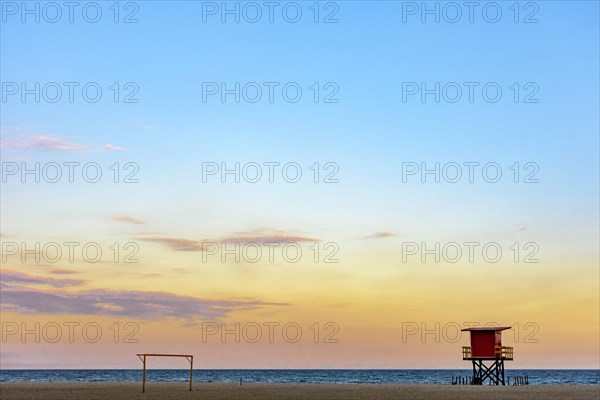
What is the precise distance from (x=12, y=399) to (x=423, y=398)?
28.0 m

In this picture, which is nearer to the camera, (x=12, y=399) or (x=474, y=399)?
(x=12, y=399)

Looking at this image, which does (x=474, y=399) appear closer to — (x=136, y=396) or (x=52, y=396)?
(x=136, y=396)

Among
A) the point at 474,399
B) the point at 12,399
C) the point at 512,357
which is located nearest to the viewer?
the point at 12,399

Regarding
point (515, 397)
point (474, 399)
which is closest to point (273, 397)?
point (474, 399)

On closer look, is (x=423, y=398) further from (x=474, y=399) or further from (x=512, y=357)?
(x=512, y=357)

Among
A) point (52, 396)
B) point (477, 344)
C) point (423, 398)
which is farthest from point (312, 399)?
point (477, 344)

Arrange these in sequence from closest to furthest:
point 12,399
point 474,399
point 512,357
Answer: point 12,399 → point 474,399 → point 512,357

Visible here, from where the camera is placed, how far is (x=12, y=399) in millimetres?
46969

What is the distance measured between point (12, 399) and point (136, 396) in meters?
8.47

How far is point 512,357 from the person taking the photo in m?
76.7

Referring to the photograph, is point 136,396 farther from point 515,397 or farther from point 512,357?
point 512,357

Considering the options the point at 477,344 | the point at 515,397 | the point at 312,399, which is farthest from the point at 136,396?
the point at 477,344

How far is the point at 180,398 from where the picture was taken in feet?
163

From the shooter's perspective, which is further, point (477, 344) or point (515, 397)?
point (477, 344)
